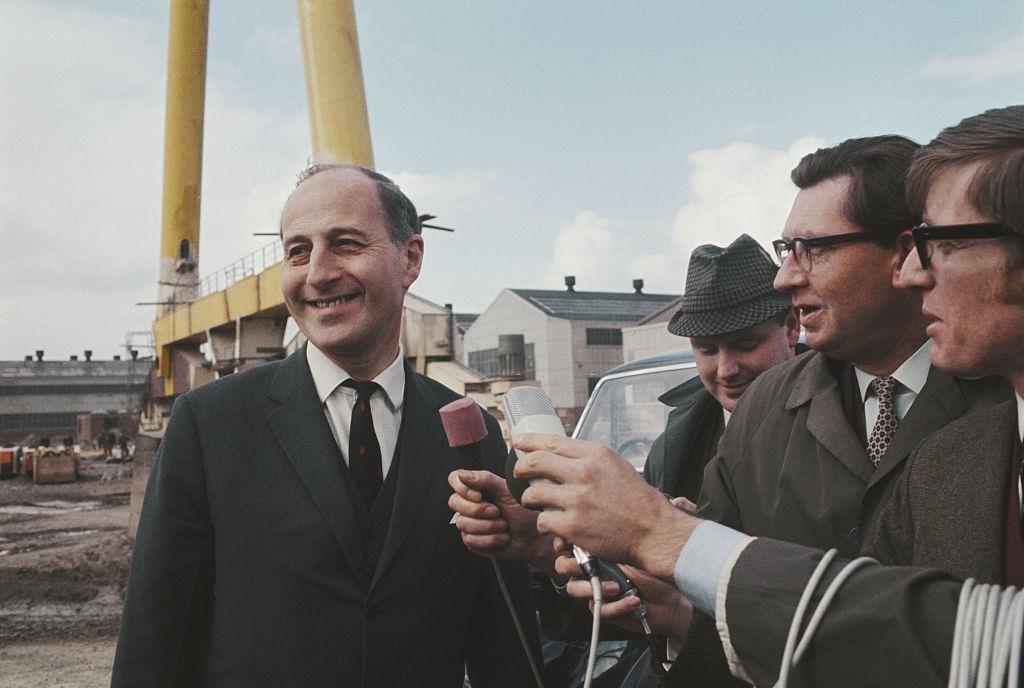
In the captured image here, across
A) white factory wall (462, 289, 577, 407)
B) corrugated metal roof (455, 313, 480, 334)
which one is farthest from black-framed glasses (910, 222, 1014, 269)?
corrugated metal roof (455, 313, 480, 334)

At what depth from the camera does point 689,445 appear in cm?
390

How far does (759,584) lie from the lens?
1409mm

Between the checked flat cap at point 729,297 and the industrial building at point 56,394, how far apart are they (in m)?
63.7

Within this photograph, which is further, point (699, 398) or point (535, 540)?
point (699, 398)

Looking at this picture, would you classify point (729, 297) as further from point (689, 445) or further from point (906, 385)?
point (906, 385)

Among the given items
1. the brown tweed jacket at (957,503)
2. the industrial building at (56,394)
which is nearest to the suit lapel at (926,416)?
the brown tweed jacket at (957,503)

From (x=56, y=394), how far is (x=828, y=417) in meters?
73.1

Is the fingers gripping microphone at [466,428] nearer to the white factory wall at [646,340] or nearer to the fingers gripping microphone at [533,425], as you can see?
the fingers gripping microphone at [533,425]

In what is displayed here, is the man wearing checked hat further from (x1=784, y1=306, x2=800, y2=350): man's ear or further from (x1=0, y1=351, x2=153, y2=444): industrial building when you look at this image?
(x1=0, y1=351, x2=153, y2=444): industrial building

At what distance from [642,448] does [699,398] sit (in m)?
1.84

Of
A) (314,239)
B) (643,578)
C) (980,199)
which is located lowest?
(643,578)

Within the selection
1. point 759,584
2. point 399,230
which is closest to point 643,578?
point 759,584

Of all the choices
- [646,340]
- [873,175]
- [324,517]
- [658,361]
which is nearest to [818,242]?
[873,175]

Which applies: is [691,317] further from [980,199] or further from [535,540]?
[980,199]
